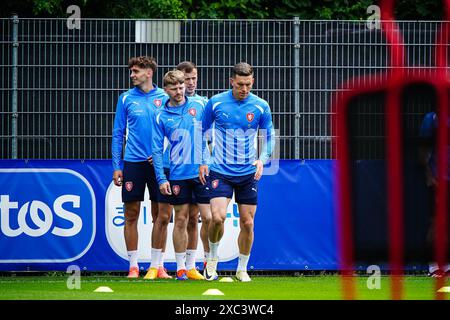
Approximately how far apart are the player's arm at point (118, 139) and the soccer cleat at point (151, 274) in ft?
3.03

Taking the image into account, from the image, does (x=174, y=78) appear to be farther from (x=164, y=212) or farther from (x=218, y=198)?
(x=164, y=212)

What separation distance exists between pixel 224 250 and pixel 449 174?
7.94 m

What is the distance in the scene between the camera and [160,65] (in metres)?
12.3

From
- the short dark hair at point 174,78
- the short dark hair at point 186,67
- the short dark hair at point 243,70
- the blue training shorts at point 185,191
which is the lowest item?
the blue training shorts at point 185,191

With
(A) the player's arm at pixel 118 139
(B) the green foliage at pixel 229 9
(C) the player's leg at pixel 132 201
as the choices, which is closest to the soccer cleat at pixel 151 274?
(C) the player's leg at pixel 132 201

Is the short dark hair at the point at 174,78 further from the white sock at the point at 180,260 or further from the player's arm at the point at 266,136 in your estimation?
the white sock at the point at 180,260

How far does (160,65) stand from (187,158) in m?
1.81

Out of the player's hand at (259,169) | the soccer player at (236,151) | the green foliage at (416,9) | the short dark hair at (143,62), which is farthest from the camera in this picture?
the green foliage at (416,9)

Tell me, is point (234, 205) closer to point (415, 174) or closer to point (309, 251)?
point (309, 251)

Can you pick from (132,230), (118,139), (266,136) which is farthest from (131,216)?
(266,136)

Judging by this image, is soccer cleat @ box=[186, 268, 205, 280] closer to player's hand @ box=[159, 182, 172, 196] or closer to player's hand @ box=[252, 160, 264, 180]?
player's hand @ box=[159, 182, 172, 196]

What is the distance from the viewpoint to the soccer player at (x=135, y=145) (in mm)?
11203

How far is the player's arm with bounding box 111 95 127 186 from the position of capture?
36.8 feet

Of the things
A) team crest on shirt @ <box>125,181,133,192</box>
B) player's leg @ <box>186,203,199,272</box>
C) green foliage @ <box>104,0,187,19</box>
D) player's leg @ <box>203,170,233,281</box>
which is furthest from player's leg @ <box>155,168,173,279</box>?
green foliage @ <box>104,0,187,19</box>
